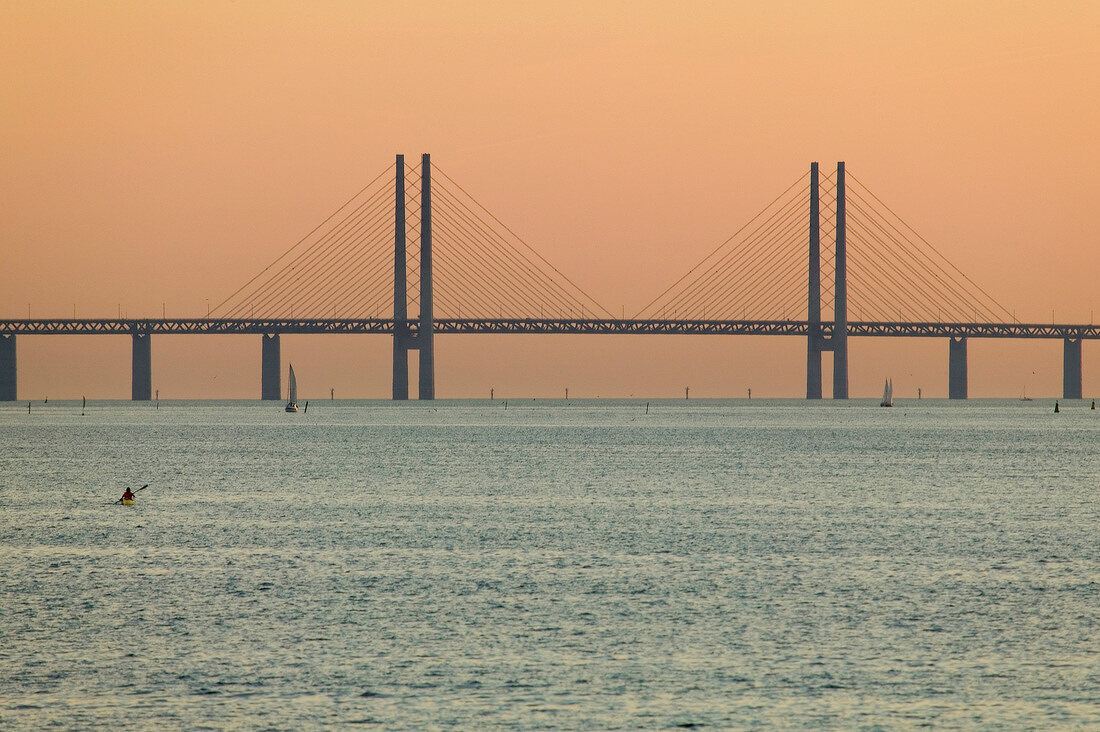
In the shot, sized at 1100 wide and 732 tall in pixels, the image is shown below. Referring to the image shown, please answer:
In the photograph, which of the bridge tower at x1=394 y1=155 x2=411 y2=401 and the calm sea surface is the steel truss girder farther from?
the calm sea surface

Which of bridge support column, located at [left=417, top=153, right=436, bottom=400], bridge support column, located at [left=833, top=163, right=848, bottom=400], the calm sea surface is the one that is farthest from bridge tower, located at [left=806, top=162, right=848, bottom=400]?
the calm sea surface

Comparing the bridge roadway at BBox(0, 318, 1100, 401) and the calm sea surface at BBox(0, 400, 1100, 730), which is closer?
the calm sea surface at BBox(0, 400, 1100, 730)

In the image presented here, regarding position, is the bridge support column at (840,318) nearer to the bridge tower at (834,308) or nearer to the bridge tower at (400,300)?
the bridge tower at (834,308)

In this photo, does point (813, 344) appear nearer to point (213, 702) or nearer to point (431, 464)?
point (431, 464)

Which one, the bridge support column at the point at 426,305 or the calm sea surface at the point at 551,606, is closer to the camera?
the calm sea surface at the point at 551,606

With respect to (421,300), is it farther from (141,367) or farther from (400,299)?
(141,367)

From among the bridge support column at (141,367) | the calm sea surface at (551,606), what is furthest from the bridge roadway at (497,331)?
the calm sea surface at (551,606)

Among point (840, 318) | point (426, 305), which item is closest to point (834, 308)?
point (840, 318)
